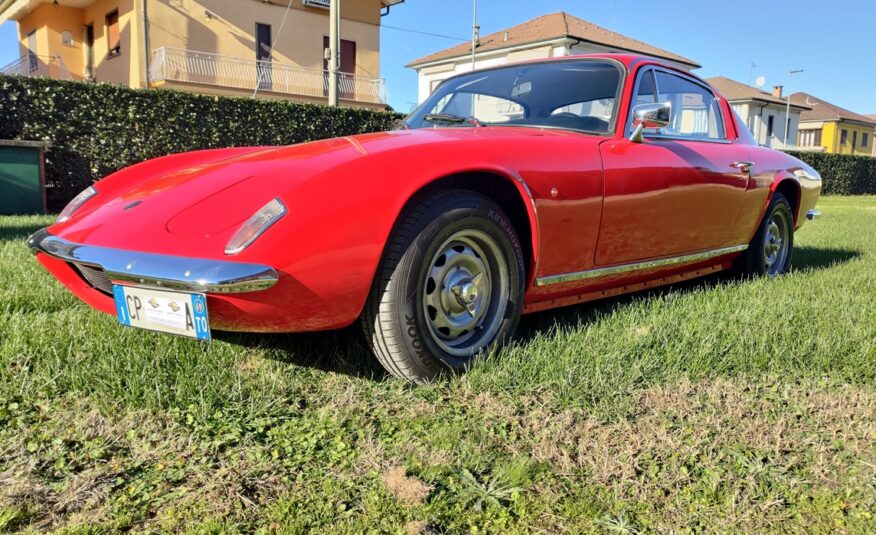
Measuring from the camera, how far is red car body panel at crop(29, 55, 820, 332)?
6.43 ft

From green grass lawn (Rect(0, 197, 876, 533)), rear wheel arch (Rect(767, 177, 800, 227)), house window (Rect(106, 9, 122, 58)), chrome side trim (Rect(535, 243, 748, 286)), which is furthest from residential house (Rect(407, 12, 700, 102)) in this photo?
green grass lawn (Rect(0, 197, 876, 533))

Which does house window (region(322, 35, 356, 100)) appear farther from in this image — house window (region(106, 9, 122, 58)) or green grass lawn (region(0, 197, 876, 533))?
green grass lawn (region(0, 197, 876, 533))

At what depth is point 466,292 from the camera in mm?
2402

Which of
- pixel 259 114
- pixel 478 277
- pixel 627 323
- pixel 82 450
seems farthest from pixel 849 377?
pixel 259 114

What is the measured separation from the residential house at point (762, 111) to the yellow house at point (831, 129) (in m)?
11.6

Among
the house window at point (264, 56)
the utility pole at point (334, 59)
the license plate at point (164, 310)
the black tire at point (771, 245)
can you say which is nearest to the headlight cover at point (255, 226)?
the license plate at point (164, 310)

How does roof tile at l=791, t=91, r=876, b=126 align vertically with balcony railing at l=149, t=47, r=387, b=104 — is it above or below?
above

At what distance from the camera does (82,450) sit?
1.78 m

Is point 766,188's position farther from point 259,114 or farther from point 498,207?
point 259,114

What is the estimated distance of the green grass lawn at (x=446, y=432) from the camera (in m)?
1.55

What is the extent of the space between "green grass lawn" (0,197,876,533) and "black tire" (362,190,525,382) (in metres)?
0.11

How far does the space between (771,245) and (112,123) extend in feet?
28.9

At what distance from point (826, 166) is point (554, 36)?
12.0 meters

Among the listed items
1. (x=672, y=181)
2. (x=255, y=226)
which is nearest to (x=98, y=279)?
(x=255, y=226)
